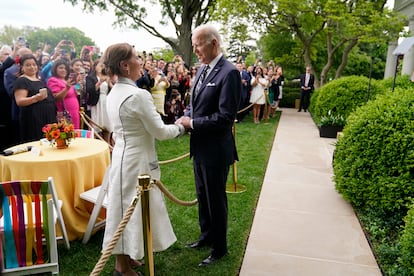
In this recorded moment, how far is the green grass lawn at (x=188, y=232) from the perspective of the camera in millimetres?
3400

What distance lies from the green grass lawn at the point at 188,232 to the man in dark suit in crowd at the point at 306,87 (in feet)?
27.9

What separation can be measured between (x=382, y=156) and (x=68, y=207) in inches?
145

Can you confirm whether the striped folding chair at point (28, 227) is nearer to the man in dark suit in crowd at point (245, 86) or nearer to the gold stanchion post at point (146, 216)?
the gold stanchion post at point (146, 216)

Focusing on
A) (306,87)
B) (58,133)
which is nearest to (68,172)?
(58,133)

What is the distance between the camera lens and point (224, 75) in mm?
3055

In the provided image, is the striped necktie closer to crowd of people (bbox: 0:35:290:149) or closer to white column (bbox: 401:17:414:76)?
crowd of people (bbox: 0:35:290:149)

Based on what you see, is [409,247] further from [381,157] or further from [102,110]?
[102,110]

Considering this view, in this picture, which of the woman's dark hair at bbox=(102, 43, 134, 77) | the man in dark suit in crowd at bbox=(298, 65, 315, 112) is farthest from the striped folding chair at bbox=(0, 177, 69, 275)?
the man in dark suit in crowd at bbox=(298, 65, 315, 112)

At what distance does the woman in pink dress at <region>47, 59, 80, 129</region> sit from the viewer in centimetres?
642

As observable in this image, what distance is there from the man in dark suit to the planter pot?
7.26 m

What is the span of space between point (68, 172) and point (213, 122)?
171 cm

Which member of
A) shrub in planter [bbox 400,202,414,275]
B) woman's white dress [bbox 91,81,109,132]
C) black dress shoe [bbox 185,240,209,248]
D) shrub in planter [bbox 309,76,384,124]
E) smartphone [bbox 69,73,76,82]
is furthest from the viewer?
shrub in planter [bbox 309,76,384,124]

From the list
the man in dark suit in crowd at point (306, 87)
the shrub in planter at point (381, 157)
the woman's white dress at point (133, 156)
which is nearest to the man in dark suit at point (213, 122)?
the woman's white dress at point (133, 156)

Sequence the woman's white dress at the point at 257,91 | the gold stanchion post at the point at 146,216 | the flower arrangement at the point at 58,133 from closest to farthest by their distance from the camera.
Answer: the gold stanchion post at the point at 146,216 < the flower arrangement at the point at 58,133 < the woman's white dress at the point at 257,91
